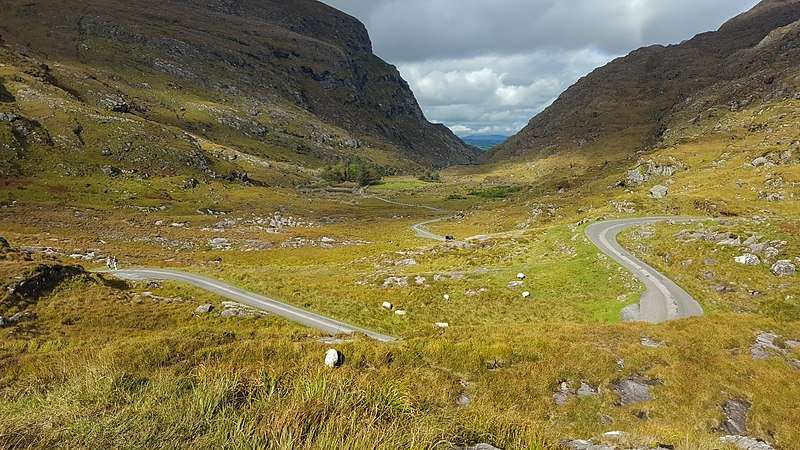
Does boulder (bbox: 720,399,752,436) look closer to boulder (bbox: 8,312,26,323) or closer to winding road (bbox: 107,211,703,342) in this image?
winding road (bbox: 107,211,703,342)

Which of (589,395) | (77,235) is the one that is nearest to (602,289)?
(589,395)

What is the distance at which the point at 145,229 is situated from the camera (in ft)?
273

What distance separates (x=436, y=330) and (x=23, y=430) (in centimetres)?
1856

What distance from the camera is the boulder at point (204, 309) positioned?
3045 cm

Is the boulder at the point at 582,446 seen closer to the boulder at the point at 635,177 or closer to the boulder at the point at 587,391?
the boulder at the point at 587,391

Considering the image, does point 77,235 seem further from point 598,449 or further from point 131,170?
point 598,449

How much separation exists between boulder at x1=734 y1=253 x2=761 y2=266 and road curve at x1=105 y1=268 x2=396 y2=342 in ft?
93.9

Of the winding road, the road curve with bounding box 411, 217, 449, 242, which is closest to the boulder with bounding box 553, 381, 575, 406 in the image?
the winding road

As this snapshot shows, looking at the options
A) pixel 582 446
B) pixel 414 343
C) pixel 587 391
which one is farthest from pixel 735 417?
pixel 414 343

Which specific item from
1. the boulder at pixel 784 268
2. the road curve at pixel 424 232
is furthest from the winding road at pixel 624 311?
the road curve at pixel 424 232

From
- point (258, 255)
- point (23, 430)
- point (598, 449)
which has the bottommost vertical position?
point (258, 255)

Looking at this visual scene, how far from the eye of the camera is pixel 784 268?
98.6 feet

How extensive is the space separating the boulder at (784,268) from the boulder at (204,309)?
138ft

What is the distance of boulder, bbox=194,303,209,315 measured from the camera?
99.9 feet
